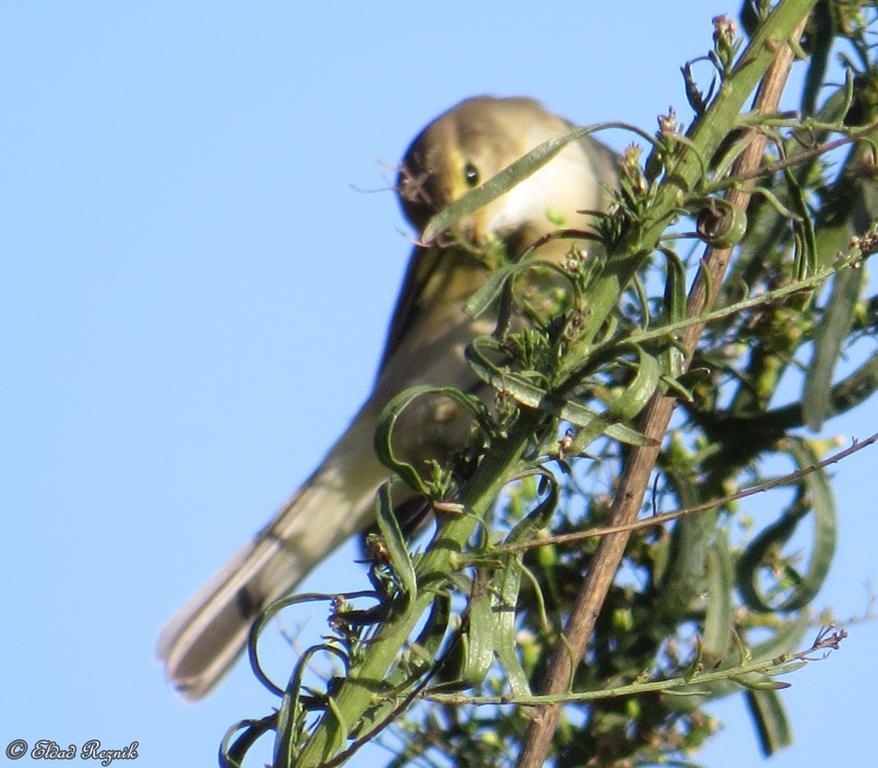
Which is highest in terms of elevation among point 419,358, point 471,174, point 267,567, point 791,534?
point 471,174

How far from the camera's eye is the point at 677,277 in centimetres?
104

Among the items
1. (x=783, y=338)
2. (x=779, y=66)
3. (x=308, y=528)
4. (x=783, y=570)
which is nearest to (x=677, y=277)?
(x=779, y=66)

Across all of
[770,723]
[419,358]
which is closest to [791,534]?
[770,723]

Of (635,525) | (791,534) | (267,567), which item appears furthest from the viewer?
(267,567)

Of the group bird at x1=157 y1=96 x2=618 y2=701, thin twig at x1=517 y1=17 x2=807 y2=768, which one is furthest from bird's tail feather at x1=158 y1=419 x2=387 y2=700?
thin twig at x1=517 y1=17 x2=807 y2=768

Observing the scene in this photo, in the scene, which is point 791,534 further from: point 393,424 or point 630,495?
point 393,424

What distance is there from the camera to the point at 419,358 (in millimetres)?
3732

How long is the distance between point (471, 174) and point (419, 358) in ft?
1.74

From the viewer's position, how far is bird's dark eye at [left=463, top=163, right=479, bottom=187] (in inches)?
146

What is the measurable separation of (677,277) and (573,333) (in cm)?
10

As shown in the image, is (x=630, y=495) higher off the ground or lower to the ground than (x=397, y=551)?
higher

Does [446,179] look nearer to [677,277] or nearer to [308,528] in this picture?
[308,528]

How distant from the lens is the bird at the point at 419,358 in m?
3.07

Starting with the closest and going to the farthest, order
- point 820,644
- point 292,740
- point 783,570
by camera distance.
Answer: point 292,740 < point 820,644 < point 783,570
